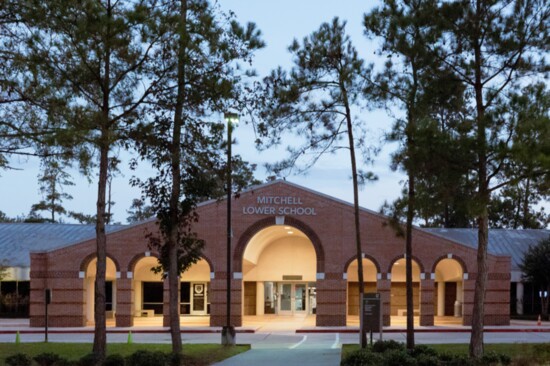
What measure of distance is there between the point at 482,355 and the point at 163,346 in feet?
38.3

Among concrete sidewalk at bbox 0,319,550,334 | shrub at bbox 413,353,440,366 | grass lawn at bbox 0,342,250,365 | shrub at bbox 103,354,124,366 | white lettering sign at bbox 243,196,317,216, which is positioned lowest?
concrete sidewalk at bbox 0,319,550,334

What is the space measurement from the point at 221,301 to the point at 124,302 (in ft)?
16.4

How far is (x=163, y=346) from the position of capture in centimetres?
2702

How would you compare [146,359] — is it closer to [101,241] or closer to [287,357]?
[101,241]

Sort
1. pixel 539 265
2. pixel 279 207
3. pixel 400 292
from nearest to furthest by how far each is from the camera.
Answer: pixel 279 207, pixel 539 265, pixel 400 292

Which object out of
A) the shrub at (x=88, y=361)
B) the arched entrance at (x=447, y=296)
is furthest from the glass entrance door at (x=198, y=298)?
the shrub at (x=88, y=361)

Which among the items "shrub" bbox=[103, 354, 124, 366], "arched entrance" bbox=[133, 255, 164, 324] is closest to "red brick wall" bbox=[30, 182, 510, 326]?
"arched entrance" bbox=[133, 255, 164, 324]

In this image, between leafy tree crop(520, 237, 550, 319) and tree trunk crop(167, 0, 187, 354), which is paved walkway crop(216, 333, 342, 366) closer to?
tree trunk crop(167, 0, 187, 354)

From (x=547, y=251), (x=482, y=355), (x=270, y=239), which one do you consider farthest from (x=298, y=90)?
(x=547, y=251)

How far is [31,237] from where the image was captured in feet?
177

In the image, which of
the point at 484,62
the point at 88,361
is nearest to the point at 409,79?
the point at 484,62

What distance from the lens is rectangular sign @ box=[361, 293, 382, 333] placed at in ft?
80.1

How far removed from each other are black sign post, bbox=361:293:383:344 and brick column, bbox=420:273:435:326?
60.0 ft

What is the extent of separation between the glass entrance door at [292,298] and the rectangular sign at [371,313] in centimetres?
2717
